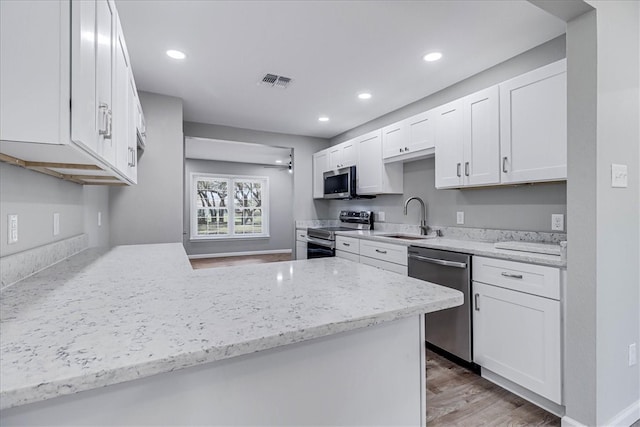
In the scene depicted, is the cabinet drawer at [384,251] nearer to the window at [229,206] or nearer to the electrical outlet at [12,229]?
the electrical outlet at [12,229]

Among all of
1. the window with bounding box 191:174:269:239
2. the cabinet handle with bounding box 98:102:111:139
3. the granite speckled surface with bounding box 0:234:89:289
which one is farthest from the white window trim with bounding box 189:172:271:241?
the cabinet handle with bounding box 98:102:111:139

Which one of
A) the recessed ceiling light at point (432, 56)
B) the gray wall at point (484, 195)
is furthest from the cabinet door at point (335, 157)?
the recessed ceiling light at point (432, 56)

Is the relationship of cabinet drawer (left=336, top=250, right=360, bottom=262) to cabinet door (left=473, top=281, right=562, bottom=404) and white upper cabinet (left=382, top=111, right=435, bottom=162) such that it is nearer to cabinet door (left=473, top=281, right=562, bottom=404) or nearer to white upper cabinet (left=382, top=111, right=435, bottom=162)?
white upper cabinet (left=382, top=111, right=435, bottom=162)

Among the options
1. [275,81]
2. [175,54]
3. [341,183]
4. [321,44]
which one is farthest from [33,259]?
[341,183]

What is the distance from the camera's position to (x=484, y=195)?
2842 millimetres

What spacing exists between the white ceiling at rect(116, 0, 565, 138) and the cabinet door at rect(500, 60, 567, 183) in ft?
1.33

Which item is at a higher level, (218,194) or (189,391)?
(218,194)

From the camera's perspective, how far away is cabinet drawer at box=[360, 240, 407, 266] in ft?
9.49

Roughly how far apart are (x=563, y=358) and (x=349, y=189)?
9.51 feet

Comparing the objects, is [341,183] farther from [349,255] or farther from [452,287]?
[452,287]

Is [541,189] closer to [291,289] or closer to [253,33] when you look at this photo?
[291,289]

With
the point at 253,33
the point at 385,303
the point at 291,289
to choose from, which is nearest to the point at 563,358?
the point at 385,303

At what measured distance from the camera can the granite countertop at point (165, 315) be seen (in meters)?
0.56

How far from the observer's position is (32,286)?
1153 millimetres
